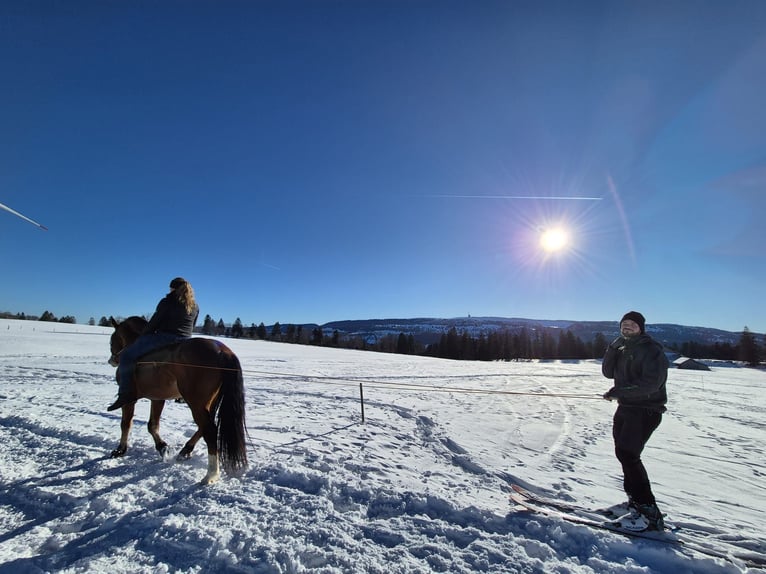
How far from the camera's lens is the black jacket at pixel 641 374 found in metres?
3.46

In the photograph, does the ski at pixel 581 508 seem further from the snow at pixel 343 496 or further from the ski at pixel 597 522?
the snow at pixel 343 496

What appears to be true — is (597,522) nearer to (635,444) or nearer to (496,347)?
(635,444)

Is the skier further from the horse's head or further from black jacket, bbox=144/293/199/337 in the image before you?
the horse's head

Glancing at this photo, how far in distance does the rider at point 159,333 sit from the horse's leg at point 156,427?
316 millimetres

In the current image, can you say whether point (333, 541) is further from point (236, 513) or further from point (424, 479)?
point (424, 479)

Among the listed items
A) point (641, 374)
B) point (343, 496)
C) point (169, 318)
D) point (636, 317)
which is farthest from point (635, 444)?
point (169, 318)

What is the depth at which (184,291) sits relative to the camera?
5035 millimetres

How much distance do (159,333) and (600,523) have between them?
5.97 metres

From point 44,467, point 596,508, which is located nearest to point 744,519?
point 596,508

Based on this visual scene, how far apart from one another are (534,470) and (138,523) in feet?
17.4

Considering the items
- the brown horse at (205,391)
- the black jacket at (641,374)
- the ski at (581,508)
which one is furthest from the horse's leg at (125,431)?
the black jacket at (641,374)

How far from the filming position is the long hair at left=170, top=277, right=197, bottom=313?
497 cm

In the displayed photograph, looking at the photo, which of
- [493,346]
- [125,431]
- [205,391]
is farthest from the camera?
[493,346]

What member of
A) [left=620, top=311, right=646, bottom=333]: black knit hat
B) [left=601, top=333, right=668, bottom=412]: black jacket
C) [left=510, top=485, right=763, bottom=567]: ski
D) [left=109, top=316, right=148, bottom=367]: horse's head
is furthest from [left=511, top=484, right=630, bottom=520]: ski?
[left=109, top=316, right=148, bottom=367]: horse's head
